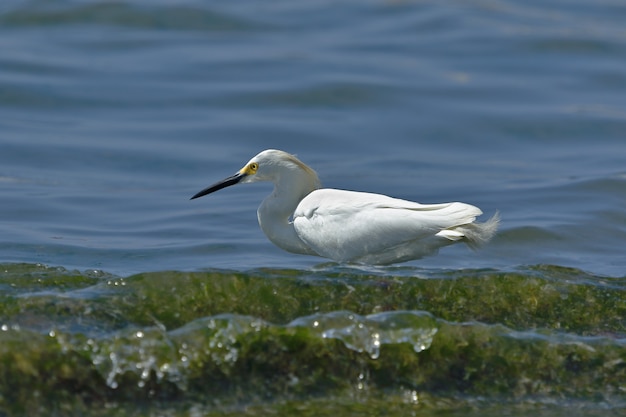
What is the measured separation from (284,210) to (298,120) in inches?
264

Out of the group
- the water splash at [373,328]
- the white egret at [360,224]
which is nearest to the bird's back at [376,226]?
Result: the white egret at [360,224]

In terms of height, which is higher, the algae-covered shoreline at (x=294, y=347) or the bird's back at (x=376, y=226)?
the bird's back at (x=376, y=226)

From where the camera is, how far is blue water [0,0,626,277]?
10.8 m

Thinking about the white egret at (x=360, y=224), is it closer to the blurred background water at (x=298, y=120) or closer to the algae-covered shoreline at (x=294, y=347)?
the blurred background water at (x=298, y=120)

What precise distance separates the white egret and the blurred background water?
25 centimetres

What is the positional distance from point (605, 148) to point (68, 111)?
7095mm

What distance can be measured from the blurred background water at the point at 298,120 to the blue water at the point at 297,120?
0.04 metres

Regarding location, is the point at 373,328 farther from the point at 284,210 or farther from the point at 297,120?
the point at 297,120

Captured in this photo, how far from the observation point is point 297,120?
15.6 metres

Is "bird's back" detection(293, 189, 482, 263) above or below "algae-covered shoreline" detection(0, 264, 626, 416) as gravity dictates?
above

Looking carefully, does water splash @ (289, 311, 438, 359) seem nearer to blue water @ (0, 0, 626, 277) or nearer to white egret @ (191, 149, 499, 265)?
white egret @ (191, 149, 499, 265)

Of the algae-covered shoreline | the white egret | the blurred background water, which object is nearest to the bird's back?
the white egret

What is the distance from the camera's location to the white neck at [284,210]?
29.2 feet

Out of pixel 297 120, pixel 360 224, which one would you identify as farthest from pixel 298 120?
pixel 360 224
